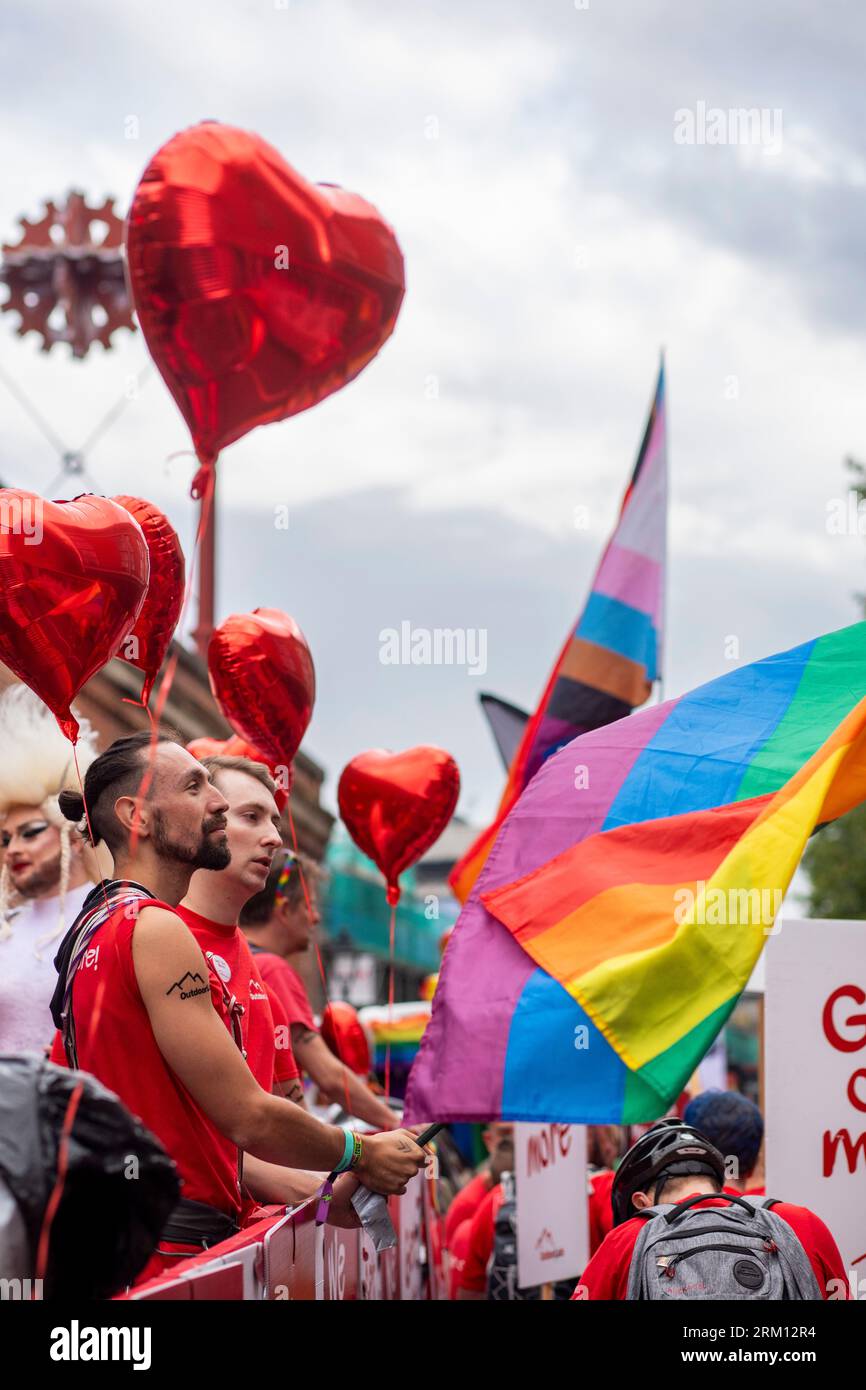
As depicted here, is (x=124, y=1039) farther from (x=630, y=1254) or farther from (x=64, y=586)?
(x=630, y=1254)

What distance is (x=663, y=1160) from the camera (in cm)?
379

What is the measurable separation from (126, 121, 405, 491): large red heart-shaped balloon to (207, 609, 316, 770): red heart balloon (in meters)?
1.31

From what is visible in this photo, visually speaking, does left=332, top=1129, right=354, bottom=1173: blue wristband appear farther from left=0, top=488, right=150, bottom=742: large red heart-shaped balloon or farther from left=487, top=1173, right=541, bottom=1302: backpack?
left=487, top=1173, right=541, bottom=1302: backpack

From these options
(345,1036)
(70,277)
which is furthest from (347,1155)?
(70,277)

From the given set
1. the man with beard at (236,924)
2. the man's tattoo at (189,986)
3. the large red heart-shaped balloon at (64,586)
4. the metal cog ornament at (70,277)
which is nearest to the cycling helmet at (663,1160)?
the man with beard at (236,924)

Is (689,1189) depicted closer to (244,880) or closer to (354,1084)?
(244,880)

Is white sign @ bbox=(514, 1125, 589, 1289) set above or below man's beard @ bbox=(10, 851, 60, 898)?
below

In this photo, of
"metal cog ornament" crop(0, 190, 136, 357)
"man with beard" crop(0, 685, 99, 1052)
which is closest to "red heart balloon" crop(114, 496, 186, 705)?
"man with beard" crop(0, 685, 99, 1052)

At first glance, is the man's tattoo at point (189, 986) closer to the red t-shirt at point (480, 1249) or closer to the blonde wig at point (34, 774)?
the blonde wig at point (34, 774)

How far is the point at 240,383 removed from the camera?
3711mm

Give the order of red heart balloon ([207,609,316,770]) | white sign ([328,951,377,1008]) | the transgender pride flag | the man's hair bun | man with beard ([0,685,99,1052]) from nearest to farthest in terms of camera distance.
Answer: the man's hair bun
red heart balloon ([207,609,316,770])
man with beard ([0,685,99,1052])
the transgender pride flag
white sign ([328,951,377,1008])

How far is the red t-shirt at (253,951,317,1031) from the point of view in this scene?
560cm
